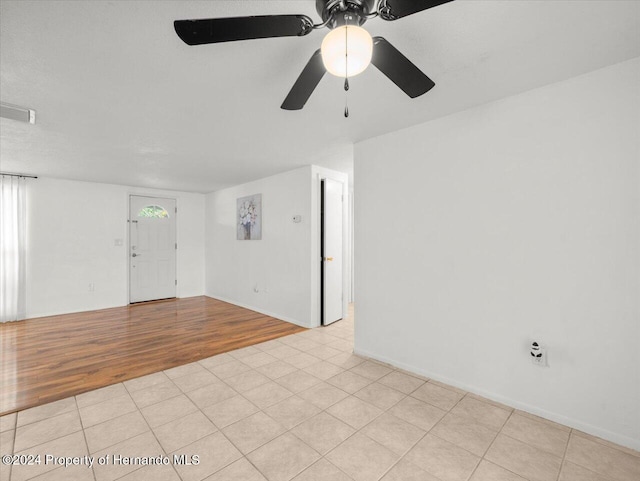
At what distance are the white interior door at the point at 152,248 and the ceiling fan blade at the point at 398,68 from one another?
241 inches

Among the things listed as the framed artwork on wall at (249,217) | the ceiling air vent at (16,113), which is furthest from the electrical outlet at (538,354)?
the ceiling air vent at (16,113)

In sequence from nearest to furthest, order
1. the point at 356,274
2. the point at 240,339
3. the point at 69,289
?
1. the point at 356,274
2. the point at 240,339
3. the point at 69,289

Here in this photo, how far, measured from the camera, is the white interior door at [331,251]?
4.37 metres

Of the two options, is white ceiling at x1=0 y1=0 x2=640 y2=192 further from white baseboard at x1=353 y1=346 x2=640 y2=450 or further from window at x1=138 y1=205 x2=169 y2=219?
window at x1=138 y1=205 x2=169 y2=219

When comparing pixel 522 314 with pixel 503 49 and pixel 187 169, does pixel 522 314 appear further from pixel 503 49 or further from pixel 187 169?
pixel 187 169

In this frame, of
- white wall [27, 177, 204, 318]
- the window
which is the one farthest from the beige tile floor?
the window

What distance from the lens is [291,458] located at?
1.73 m

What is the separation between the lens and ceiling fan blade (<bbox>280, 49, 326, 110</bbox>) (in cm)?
140

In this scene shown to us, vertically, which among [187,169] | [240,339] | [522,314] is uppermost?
[187,169]

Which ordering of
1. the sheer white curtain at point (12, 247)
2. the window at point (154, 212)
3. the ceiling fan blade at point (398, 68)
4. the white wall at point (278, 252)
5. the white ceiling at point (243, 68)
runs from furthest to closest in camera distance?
the window at point (154, 212) < the sheer white curtain at point (12, 247) < the white wall at point (278, 252) < the white ceiling at point (243, 68) < the ceiling fan blade at point (398, 68)

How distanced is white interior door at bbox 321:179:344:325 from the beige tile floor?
1696 mm

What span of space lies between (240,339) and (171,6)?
3.43 meters

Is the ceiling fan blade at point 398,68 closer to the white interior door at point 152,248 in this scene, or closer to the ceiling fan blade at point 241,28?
the ceiling fan blade at point 241,28

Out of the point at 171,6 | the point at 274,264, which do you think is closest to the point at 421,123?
the point at 171,6
